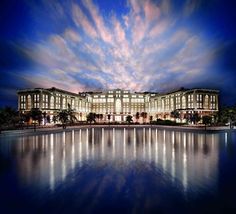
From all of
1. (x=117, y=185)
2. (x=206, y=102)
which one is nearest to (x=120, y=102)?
(x=206, y=102)

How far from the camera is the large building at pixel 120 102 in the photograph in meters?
83.0

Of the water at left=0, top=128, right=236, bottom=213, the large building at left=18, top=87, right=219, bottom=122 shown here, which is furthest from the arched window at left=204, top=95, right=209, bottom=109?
the water at left=0, top=128, right=236, bottom=213

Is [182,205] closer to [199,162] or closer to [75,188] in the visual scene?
[75,188]

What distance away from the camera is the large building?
272 feet

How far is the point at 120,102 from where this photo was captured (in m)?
142

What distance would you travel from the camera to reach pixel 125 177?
9.88m

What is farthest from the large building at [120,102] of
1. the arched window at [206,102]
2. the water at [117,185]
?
the water at [117,185]

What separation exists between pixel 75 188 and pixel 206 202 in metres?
5.95

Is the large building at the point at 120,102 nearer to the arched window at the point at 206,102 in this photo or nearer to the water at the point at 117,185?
the arched window at the point at 206,102

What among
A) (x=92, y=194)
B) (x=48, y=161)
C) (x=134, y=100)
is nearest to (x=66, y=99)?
(x=134, y=100)

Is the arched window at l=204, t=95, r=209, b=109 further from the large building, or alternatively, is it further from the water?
the water

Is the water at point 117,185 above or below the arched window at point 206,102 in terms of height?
below

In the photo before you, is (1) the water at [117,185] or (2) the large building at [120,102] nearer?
(1) the water at [117,185]

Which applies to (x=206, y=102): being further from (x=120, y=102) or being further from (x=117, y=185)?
(x=117, y=185)
